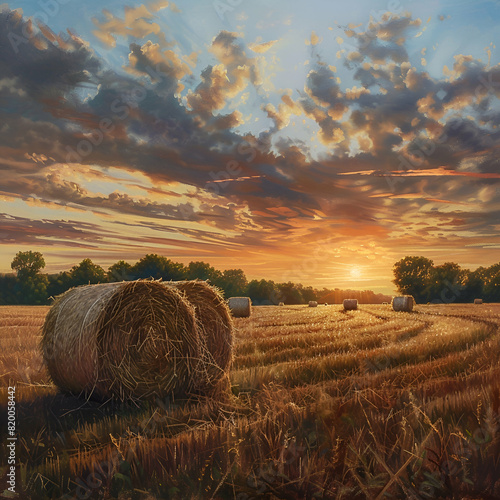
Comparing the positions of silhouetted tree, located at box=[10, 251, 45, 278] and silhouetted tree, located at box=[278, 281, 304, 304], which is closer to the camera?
silhouetted tree, located at box=[10, 251, 45, 278]

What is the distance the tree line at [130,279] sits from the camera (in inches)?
2608

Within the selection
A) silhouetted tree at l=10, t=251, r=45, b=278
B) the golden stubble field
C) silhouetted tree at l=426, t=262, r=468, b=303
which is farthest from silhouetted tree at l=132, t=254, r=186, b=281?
the golden stubble field

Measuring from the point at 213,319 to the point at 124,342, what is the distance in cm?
166

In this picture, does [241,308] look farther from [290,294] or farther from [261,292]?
[261,292]

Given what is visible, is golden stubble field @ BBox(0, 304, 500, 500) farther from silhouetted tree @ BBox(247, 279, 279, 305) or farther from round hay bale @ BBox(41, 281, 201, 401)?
silhouetted tree @ BBox(247, 279, 279, 305)

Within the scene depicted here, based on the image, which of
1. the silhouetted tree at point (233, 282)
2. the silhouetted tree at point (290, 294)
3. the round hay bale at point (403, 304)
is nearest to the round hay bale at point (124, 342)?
the round hay bale at point (403, 304)

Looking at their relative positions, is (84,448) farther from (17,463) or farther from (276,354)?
(276,354)

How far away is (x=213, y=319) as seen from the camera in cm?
792

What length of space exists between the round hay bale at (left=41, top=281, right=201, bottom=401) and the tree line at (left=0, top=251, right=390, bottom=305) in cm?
5050

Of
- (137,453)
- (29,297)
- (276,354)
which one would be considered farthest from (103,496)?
(29,297)

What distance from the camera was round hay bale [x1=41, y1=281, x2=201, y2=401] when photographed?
Result: 21.8 ft

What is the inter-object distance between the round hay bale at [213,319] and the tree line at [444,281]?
8016 centimetres
